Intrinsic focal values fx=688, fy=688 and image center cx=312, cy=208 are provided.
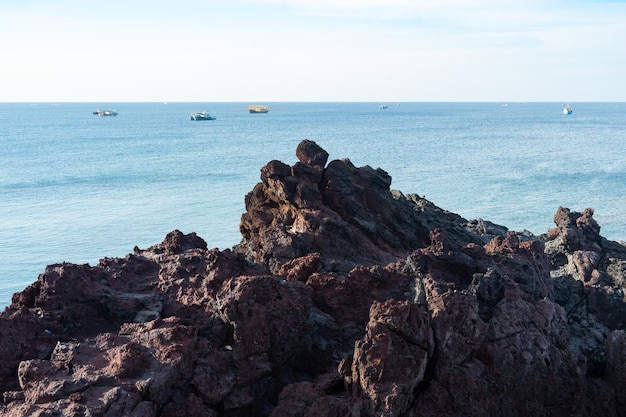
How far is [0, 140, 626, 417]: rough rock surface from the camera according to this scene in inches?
398

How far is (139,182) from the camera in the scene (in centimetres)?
7144

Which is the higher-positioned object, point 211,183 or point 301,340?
point 301,340

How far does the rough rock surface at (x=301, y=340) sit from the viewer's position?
10.1 meters

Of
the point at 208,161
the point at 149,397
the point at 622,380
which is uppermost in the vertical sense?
the point at 149,397

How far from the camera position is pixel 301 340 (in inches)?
470

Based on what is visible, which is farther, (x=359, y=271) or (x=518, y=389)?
(x=359, y=271)

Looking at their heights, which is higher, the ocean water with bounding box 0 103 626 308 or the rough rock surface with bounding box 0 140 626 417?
the rough rock surface with bounding box 0 140 626 417

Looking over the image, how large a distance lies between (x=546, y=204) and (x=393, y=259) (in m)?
41.2

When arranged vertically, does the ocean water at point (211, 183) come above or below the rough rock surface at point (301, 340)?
below

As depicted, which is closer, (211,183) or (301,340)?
(301,340)

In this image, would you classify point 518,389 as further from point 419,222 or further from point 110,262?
point 419,222

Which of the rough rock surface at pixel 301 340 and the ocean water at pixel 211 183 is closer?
the rough rock surface at pixel 301 340

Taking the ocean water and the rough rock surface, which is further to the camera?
the ocean water

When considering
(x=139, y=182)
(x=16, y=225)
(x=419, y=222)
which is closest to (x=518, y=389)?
(x=419, y=222)
